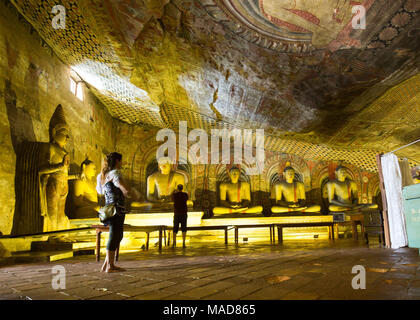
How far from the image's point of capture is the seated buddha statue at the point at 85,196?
7328 mm

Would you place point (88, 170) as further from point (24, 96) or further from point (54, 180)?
point (24, 96)

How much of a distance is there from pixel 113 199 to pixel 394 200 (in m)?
4.45

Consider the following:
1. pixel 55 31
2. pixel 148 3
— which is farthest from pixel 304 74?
pixel 55 31

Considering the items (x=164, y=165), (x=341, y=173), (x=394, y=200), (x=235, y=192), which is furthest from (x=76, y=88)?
(x=341, y=173)

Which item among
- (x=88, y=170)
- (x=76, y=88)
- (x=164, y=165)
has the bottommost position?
(x=88, y=170)

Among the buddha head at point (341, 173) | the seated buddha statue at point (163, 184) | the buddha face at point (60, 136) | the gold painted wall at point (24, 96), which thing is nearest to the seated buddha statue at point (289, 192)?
the buddha head at point (341, 173)

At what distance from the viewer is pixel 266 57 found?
6207 mm

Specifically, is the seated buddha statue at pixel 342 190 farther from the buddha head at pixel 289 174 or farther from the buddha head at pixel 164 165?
the buddha head at pixel 164 165

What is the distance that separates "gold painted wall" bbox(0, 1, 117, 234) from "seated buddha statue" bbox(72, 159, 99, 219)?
36 centimetres

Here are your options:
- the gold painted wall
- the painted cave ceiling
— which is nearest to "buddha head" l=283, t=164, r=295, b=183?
the painted cave ceiling

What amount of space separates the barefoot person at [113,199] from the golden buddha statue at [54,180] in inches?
143

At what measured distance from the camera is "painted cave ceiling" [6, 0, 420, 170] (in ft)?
17.4

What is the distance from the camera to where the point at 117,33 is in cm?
602

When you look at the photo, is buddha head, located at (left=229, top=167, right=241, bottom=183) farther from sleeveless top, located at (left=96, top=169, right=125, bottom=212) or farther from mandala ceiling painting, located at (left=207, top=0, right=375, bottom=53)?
sleeveless top, located at (left=96, top=169, right=125, bottom=212)
